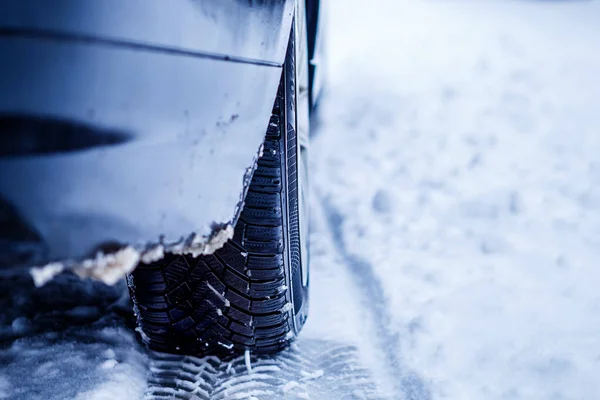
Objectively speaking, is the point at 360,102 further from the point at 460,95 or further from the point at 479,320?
the point at 479,320

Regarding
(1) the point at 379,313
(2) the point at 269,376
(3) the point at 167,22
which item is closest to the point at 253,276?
(2) the point at 269,376

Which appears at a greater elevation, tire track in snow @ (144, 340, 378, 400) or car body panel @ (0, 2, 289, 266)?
car body panel @ (0, 2, 289, 266)

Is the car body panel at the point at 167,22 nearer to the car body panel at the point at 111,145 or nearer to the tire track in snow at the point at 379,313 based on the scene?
the car body panel at the point at 111,145

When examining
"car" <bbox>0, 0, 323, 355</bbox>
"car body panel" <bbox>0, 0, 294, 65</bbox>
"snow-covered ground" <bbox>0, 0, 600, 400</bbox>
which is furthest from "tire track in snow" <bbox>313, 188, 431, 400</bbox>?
"car body panel" <bbox>0, 0, 294, 65</bbox>

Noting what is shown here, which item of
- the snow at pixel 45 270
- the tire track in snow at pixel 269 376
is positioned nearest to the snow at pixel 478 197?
the tire track in snow at pixel 269 376

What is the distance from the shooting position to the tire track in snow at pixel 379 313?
52.4 inches

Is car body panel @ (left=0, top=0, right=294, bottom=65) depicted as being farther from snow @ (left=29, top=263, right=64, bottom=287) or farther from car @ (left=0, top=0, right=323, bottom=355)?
snow @ (left=29, top=263, right=64, bottom=287)

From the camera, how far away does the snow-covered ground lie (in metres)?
1.33

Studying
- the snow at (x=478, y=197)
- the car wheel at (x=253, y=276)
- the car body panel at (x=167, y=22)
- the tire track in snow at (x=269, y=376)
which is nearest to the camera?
the car body panel at (x=167, y=22)

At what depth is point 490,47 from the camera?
4289 millimetres

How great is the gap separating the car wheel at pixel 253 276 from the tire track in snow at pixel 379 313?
0.29 m

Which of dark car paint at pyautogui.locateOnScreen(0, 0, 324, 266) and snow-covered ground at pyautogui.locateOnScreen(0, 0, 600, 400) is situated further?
snow-covered ground at pyautogui.locateOnScreen(0, 0, 600, 400)

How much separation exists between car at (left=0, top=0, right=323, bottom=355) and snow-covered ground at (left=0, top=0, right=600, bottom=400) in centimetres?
68

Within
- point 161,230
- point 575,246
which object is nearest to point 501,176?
point 575,246
